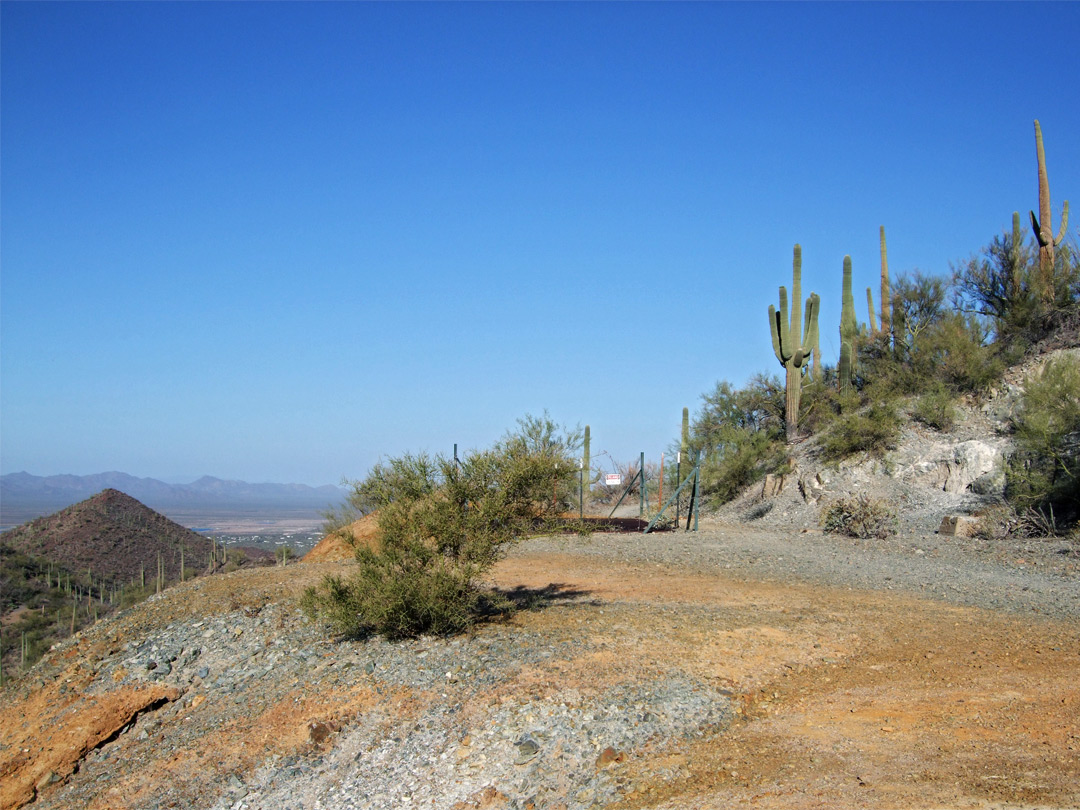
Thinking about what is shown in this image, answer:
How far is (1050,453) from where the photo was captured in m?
17.4

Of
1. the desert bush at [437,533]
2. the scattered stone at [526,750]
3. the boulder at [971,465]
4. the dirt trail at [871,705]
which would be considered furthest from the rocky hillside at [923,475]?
the scattered stone at [526,750]

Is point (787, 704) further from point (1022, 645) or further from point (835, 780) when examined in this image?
point (1022, 645)

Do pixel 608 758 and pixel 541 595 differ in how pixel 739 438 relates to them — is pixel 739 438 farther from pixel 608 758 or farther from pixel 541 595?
pixel 608 758

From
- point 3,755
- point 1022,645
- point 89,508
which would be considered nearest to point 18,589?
point 89,508

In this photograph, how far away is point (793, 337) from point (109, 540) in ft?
99.1

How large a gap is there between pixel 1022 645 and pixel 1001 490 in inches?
440

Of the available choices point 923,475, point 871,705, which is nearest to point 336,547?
point 871,705

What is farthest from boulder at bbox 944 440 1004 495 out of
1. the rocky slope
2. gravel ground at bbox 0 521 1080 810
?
gravel ground at bbox 0 521 1080 810

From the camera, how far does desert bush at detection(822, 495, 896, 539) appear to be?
18.6 meters

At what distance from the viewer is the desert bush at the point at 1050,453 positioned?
656 inches

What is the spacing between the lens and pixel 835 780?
576 cm

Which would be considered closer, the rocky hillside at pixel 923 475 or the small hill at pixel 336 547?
the small hill at pixel 336 547

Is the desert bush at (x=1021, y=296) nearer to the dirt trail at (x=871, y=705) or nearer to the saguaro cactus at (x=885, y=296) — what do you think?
the saguaro cactus at (x=885, y=296)

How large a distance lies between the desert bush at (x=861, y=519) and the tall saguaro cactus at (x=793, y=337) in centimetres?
719
